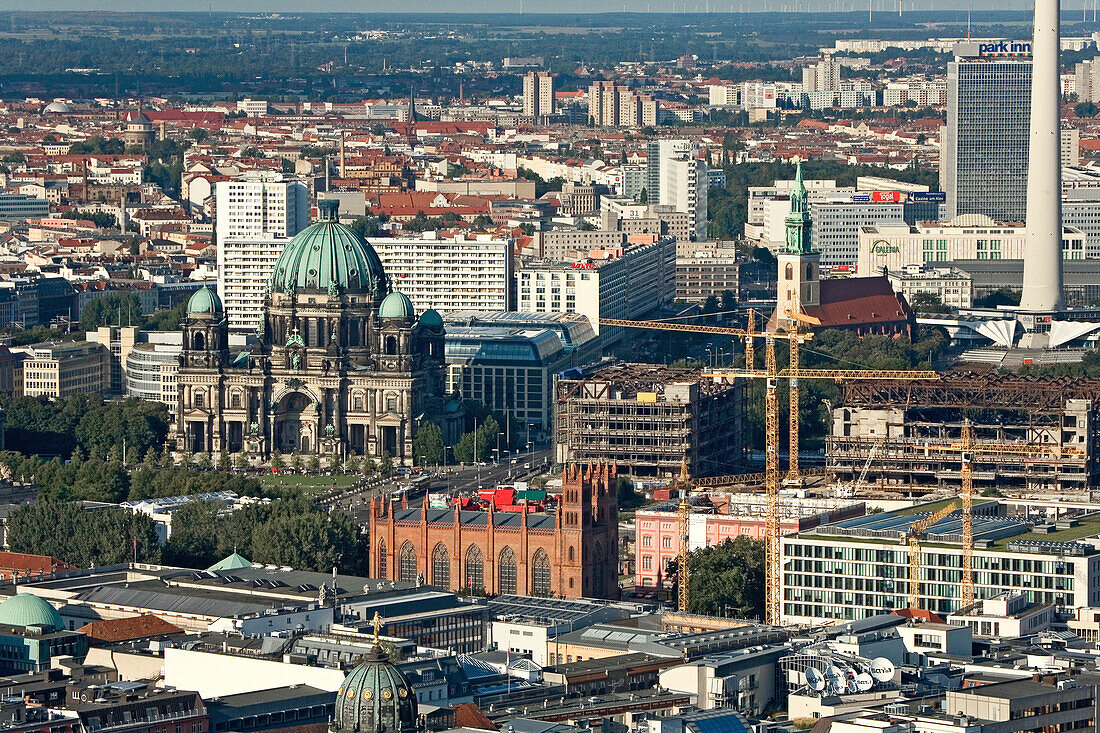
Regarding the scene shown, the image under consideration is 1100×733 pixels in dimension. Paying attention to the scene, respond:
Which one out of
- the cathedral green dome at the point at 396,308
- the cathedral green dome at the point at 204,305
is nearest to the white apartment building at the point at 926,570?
the cathedral green dome at the point at 396,308

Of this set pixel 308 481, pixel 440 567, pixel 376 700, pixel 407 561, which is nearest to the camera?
pixel 376 700

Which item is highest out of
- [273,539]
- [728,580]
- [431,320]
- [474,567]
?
[431,320]

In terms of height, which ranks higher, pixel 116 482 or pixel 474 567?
pixel 116 482

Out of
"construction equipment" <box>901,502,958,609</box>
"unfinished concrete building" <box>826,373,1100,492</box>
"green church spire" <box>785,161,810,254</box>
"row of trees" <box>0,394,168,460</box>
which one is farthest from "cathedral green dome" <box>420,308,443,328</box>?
"construction equipment" <box>901,502,958,609</box>

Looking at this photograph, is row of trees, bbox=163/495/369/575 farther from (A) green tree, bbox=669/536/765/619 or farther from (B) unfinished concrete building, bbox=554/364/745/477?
(B) unfinished concrete building, bbox=554/364/745/477

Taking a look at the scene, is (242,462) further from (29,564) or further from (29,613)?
(29,613)

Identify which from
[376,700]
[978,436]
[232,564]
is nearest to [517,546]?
[232,564]

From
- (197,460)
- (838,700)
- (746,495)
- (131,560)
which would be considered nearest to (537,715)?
(838,700)

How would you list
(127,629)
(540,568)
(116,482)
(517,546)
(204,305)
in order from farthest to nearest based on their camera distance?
(204,305) → (116,482) → (517,546) → (540,568) → (127,629)

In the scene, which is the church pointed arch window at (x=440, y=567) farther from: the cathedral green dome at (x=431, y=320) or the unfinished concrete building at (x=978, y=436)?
the cathedral green dome at (x=431, y=320)
